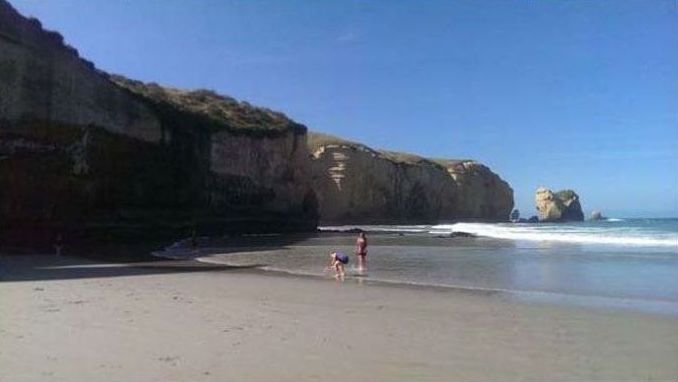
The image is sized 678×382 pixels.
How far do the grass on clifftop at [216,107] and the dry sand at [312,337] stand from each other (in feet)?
112

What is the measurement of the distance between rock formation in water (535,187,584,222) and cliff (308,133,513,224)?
3068cm

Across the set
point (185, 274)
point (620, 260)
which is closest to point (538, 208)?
point (620, 260)

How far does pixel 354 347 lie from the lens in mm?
6996

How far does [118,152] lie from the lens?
36.6 m

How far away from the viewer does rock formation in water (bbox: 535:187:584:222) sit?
13112 centimetres

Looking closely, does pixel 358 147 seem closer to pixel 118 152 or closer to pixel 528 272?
pixel 118 152

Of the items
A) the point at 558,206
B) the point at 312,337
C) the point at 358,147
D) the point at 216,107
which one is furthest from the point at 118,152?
the point at 558,206

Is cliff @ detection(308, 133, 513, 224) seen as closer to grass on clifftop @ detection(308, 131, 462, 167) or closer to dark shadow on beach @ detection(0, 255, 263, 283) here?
grass on clifftop @ detection(308, 131, 462, 167)

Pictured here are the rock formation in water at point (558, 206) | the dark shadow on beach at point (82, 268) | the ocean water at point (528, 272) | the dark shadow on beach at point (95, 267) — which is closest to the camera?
the ocean water at point (528, 272)

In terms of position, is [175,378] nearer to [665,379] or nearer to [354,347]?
[354,347]

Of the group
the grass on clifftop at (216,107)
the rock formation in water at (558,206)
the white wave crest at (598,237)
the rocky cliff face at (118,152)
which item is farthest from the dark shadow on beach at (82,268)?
the rock formation in water at (558,206)

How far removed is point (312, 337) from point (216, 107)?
47.4 meters

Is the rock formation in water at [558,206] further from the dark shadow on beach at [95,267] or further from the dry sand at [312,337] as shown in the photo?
the dry sand at [312,337]

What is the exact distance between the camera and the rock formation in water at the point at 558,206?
13112 centimetres
